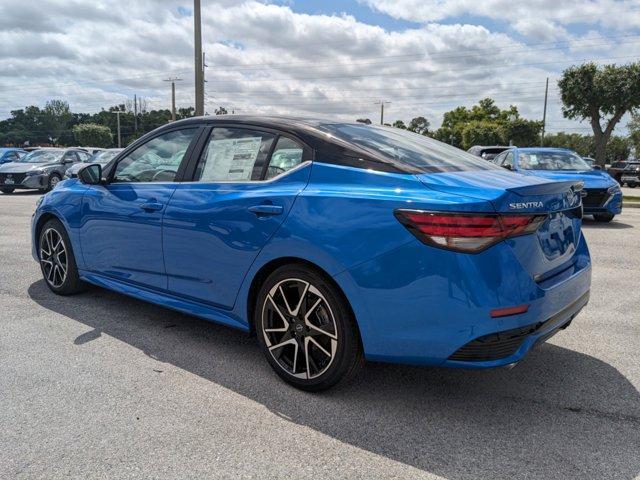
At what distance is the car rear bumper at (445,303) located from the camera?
8.27ft

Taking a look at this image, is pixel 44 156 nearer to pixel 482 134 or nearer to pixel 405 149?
pixel 405 149

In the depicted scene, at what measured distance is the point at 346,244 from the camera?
9.10 feet

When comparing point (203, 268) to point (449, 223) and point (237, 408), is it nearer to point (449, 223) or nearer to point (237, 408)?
point (237, 408)

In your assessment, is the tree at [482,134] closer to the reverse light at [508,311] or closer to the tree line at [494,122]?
the tree line at [494,122]

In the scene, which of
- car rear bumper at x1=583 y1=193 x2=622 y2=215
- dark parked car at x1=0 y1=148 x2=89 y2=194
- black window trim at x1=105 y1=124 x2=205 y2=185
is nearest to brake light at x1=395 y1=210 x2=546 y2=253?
black window trim at x1=105 y1=124 x2=205 y2=185

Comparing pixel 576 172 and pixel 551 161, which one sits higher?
pixel 551 161

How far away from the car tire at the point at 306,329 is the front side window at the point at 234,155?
0.74 metres

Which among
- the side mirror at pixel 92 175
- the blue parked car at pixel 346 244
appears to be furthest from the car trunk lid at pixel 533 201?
the side mirror at pixel 92 175

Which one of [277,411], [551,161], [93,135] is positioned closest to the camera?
[277,411]

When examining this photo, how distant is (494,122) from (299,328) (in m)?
75.0

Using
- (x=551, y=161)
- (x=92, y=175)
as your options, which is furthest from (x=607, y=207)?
(x=92, y=175)

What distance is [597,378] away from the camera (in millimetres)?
3361

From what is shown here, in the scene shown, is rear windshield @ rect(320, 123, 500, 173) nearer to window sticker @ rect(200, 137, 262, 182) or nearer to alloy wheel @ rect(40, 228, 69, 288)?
window sticker @ rect(200, 137, 262, 182)

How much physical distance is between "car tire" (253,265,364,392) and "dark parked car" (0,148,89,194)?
17.8 m
